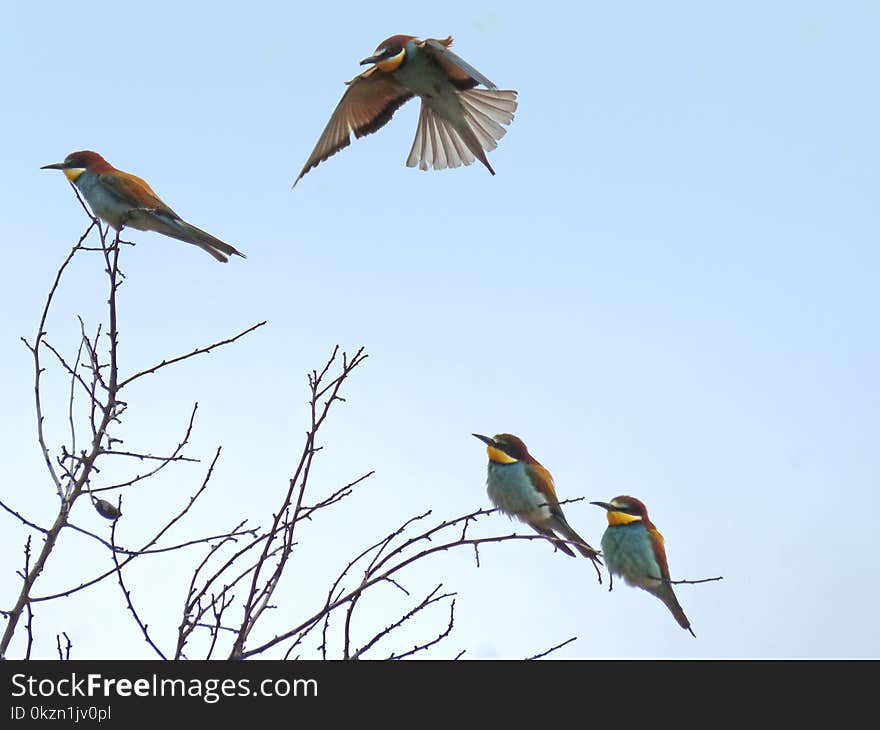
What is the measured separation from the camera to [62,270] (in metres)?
2.70

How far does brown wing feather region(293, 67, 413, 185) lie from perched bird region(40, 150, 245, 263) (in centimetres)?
110

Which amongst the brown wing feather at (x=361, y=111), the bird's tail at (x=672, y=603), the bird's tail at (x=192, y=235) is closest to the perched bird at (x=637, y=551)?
the bird's tail at (x=672, y=603)

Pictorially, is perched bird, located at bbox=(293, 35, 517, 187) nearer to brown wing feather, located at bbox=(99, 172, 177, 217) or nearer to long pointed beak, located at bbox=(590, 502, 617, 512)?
brown wing feather, located at bbox=(99, 172, 177, 217)

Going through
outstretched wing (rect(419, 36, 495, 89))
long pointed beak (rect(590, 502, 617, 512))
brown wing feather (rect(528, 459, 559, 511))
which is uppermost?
outstretched wing (rect(419, 36, 495, 89))

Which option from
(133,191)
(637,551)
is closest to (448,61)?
(133,191)

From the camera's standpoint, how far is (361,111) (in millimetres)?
5391

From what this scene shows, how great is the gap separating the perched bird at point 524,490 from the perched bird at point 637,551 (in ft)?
0.41

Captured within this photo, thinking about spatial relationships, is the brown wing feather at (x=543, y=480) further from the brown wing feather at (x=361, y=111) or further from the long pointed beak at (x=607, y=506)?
the brown wing feather at (x=361, y=111)

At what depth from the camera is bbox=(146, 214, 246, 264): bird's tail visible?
3.98 metres

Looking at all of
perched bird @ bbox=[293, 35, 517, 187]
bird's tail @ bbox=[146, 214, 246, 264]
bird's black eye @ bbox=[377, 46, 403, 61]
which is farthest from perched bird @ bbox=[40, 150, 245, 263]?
bird's black eye @ bbox=[377, 46, 403, 61]

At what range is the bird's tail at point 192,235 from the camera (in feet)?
13.1
